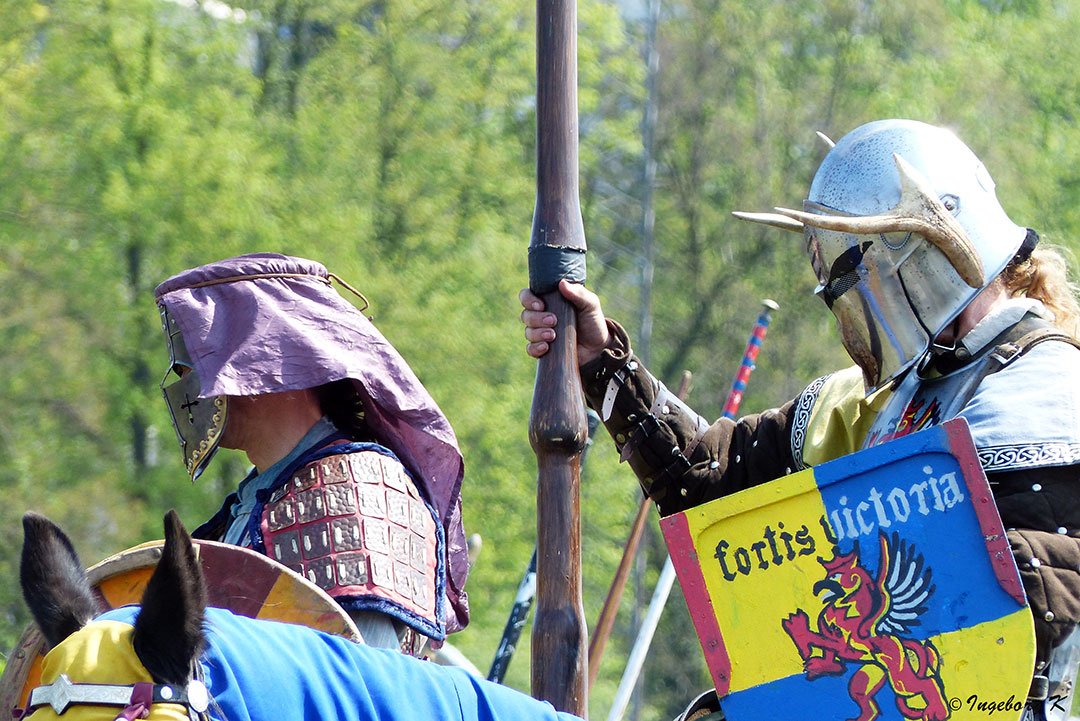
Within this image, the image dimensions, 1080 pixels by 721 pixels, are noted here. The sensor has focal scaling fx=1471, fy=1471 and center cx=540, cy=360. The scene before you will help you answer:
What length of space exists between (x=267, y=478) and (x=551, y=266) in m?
0.71

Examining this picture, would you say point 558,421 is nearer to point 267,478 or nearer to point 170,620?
point 267,478

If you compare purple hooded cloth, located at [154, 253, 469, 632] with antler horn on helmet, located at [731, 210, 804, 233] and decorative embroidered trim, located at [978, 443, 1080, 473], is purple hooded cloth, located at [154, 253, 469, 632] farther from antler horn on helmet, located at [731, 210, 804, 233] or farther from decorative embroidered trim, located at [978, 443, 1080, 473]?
decorative embroidered trim, located at [978, 443, 1080, 473]

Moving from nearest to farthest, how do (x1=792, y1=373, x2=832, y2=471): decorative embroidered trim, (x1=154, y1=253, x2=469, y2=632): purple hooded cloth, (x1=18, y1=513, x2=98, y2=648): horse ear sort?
1. (x1=18, y1=513, x2=98, y2=648): horse ear
2. (x1=154, y1=253, x2=469, y2=632): purple hooded cloth
3. (x1=792, y1=373, x2=832, y2=471): decorative embroidered trim

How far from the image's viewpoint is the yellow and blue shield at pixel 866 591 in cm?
225

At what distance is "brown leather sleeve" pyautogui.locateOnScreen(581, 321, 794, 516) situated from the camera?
10.4 ft

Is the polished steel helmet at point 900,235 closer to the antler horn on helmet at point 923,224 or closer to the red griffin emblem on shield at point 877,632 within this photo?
the antler horn on helmet at point 923,224

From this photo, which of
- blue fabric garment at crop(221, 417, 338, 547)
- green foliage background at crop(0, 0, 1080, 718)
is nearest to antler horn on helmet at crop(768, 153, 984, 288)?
blue fabric garment at crop(221, 417, 338, 547)

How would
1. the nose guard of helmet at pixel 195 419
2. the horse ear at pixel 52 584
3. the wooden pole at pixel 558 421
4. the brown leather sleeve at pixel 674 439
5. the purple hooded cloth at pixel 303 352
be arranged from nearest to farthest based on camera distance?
1. the horse ear at pixel 52 584
2. the wooden pole at pixel 558 421
3. the purple hooded cloth at pixel 303 352
4. the nose guard of helmet at pixel 195 419
5. the brown leather sleeve at pixel 674 439

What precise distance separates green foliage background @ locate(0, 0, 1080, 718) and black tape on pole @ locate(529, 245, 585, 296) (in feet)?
32.8

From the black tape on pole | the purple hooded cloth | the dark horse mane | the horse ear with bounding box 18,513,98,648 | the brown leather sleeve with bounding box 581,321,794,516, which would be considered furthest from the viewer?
the brown leather sleeve with bounding box 581,321,794,516

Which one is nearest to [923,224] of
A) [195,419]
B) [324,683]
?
[195,419]

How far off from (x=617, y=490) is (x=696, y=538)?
46.2 feet

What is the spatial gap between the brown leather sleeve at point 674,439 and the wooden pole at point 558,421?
2.06ft

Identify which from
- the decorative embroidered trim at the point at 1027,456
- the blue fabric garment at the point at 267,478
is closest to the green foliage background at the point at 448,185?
the blue fabric garment at the point at 267,478
